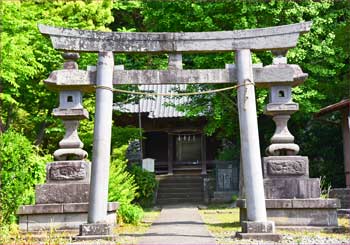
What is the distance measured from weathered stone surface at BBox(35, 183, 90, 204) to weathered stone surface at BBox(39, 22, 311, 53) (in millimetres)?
2946

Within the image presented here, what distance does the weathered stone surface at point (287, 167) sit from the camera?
9508mm

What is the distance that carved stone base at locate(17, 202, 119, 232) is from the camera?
918 centimetres

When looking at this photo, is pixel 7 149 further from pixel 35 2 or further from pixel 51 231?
pixel 35 2

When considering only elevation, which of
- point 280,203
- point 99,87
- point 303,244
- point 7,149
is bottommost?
point 303,244

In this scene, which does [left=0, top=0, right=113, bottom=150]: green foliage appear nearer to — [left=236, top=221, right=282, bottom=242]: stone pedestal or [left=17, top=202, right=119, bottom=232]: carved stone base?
[left=17, top=202, right=119, bottom=232]: carved stone base

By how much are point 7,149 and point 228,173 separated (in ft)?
38.2

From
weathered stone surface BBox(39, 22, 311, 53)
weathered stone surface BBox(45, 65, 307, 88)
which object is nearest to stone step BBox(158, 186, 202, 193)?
weathered stone surface BBox(45, 65, 307, 88)

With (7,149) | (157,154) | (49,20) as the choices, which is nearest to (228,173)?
(157,154)

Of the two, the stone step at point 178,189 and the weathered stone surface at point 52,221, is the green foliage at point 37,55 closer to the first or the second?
the weathered stone surface at point 52,221

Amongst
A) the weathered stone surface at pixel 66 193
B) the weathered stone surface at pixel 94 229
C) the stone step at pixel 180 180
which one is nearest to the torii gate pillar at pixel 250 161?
the weathered stone surface at pixel 94 229

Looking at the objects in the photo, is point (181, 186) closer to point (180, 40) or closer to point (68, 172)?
point (68, 172)

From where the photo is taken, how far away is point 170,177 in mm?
22641

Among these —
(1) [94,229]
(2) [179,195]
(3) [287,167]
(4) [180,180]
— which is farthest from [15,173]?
(4) [180,180]

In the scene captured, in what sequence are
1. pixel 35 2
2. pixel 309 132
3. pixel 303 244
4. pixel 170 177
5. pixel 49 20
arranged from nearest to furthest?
pixel 303 244
pixel 49 20
pixel 35 2
pixel 309 132
pixel 170 177
